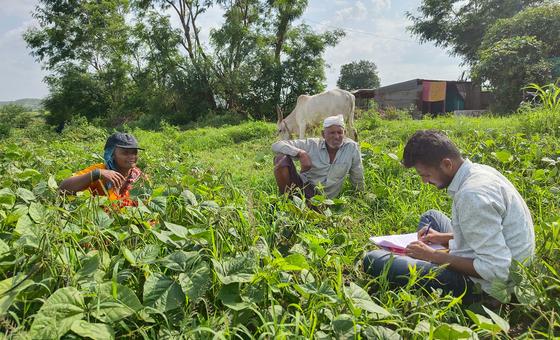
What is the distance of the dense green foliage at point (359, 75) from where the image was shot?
41.6 meters

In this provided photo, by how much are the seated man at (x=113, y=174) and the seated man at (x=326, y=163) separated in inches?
51.7

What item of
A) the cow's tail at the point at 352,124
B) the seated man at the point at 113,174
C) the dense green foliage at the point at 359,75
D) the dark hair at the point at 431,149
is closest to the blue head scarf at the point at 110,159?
the seated man at the point at 113,174

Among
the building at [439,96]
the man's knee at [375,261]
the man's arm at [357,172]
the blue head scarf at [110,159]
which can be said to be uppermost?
the building at [439,96]

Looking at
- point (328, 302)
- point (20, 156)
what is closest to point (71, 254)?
point (328, 302)

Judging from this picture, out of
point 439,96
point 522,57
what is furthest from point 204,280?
point 439,96

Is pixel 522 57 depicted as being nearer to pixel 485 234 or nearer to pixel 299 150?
pixel 299 150

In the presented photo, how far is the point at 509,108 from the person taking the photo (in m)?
10.2

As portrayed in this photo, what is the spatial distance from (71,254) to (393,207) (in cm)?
264

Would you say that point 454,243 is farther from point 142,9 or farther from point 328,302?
point 142,9

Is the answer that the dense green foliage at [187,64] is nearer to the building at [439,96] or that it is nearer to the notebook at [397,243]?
the building at [439,96]

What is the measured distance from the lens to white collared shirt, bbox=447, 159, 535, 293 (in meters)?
1.70

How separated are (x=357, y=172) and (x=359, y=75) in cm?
4067

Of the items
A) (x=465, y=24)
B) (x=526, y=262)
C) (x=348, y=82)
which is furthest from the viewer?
(x=348, y=82)

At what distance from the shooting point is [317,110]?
325 inches
